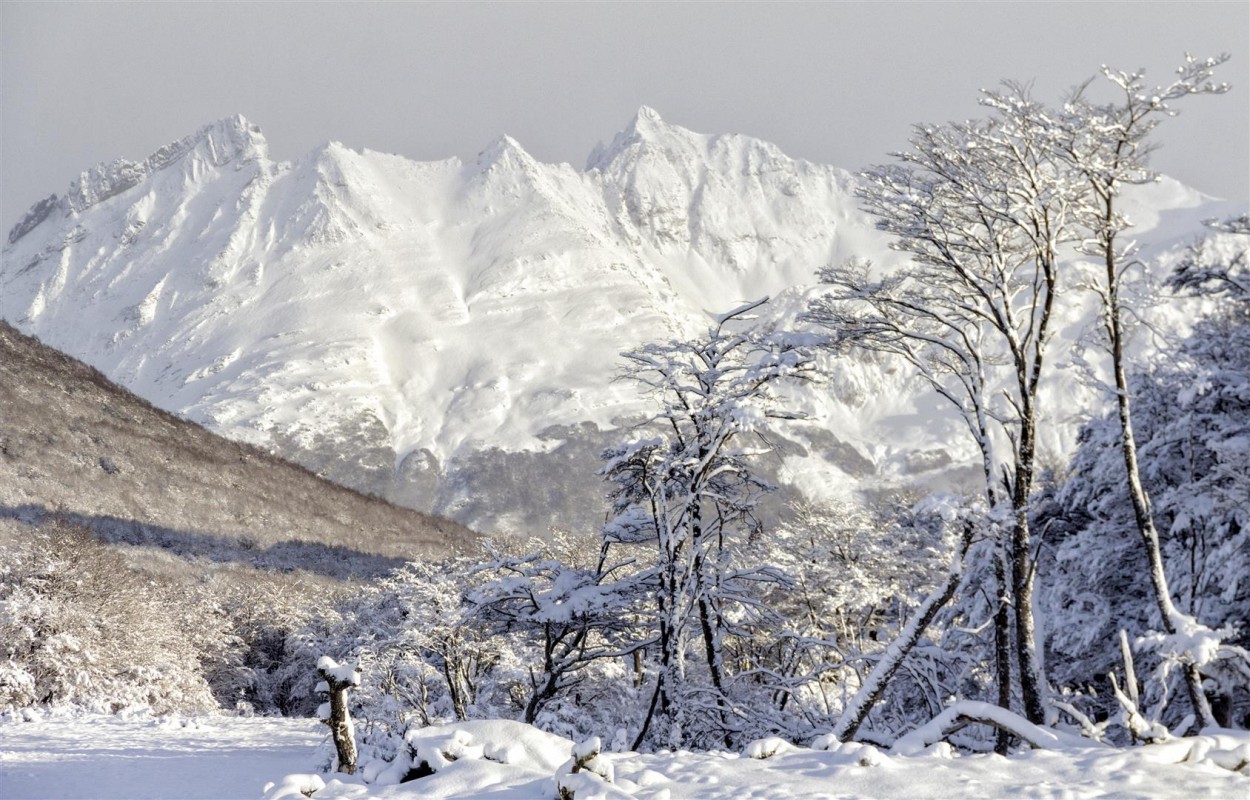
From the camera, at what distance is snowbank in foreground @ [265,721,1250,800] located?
618cm

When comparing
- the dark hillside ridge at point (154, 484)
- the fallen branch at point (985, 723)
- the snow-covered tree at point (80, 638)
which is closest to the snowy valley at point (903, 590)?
the fallen branch at point (985, 723)

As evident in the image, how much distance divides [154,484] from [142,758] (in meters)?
49.2

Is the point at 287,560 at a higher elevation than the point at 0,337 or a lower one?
lower

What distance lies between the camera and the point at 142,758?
67.3 ft

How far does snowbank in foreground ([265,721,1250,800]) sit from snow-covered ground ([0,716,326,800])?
11428 millimetres

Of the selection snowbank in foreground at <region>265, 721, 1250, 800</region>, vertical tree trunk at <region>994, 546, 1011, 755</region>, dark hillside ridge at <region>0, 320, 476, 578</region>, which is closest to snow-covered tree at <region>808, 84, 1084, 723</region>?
vertical tree trunk at <region>994, 546, 1011, 755</region>

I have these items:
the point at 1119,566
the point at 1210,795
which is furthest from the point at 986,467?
the point at 1119,566

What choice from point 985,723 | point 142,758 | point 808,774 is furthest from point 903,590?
point 808,774

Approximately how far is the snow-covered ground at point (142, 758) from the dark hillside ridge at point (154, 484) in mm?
25701

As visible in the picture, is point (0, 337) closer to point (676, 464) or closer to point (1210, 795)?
point (676, 464)

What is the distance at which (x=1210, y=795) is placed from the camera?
595 centimetres

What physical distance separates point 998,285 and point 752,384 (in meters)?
3.54

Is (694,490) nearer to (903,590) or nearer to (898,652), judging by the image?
(898,652)

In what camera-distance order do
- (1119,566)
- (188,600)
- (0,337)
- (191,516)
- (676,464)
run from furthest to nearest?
1. (0,337)
2. (191,516)
3. (188,600)
4. (1119,566)
5. (676,464)
